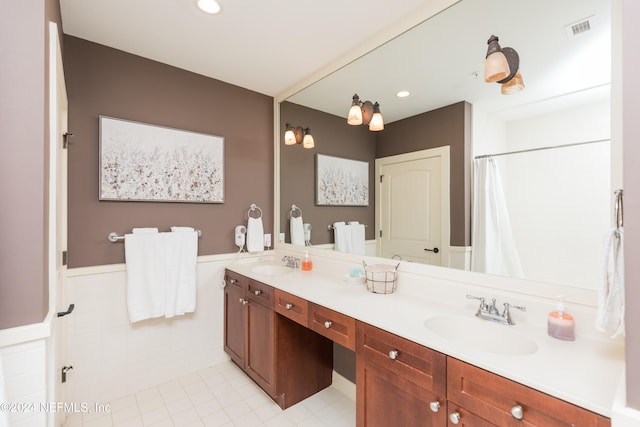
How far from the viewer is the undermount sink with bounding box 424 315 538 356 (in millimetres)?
1162

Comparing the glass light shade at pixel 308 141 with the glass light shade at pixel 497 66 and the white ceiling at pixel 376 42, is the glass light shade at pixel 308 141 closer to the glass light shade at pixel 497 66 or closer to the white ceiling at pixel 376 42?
the white ceiling at pixel 376 42

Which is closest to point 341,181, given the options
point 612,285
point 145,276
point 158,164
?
point 158,164

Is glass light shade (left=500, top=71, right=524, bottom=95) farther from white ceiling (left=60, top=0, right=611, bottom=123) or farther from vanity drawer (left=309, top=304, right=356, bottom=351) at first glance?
vanity drawer (left=309, top=304, right=356, bottom=351)

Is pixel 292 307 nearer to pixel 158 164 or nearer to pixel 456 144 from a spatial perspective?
pixel 456 144

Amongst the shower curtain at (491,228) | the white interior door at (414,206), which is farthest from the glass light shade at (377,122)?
the shower curtain at (491,228)

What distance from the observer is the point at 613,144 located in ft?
3.58

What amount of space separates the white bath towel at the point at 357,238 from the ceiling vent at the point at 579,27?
1.53 m

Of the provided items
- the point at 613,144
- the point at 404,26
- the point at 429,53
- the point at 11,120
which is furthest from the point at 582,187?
the point at 11,120

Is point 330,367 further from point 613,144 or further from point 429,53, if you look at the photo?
point 429,53

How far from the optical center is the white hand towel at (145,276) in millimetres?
2084

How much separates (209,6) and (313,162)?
1.38 meters

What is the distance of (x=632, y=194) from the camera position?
26.1 inches

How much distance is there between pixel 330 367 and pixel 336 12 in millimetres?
2494

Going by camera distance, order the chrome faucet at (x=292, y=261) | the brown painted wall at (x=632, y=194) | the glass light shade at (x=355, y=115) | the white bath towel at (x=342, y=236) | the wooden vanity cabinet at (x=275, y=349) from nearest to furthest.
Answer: the brown painted wall at (x=632, y=194) < the wooden vanity cabinet at (x=275, y=349) < the glass light shade at (x=355, y=115) < the white bath towel at (x=342, y=236) < the chrome faucet at (x=292, y=261)
